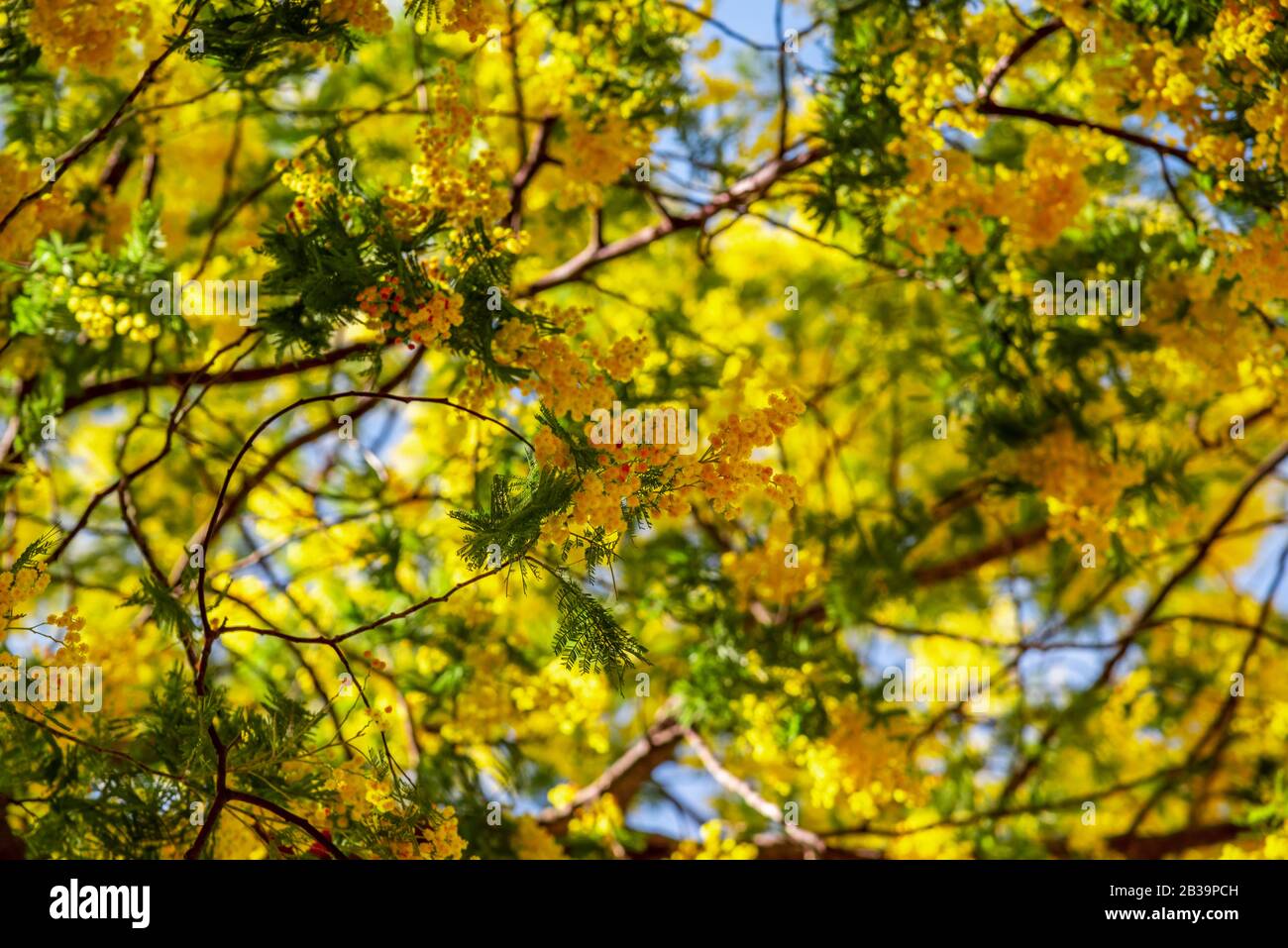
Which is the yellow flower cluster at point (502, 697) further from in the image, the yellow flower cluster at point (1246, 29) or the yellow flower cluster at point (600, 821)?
the yellow flower cluster at point (1246, 29)

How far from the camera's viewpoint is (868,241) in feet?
12.0

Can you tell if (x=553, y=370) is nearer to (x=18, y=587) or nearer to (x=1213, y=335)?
(x=18, y=587)

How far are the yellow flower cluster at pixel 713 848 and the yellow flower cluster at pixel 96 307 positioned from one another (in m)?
2.32

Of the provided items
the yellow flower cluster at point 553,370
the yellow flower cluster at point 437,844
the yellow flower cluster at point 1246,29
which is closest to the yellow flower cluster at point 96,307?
the yellow flower cluster at point 553,370

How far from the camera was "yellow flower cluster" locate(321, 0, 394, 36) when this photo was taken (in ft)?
8.52

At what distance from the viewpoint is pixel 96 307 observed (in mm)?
3018

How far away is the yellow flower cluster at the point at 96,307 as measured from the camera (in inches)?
117

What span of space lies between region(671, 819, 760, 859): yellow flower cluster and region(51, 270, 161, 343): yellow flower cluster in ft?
7.62

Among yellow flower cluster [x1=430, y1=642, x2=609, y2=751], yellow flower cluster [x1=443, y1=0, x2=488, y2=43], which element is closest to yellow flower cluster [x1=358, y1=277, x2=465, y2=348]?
yellow flower cluster [x1=443, y1=0, x2=488, y2=43]

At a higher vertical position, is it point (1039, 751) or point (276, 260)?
point (276, 260)
